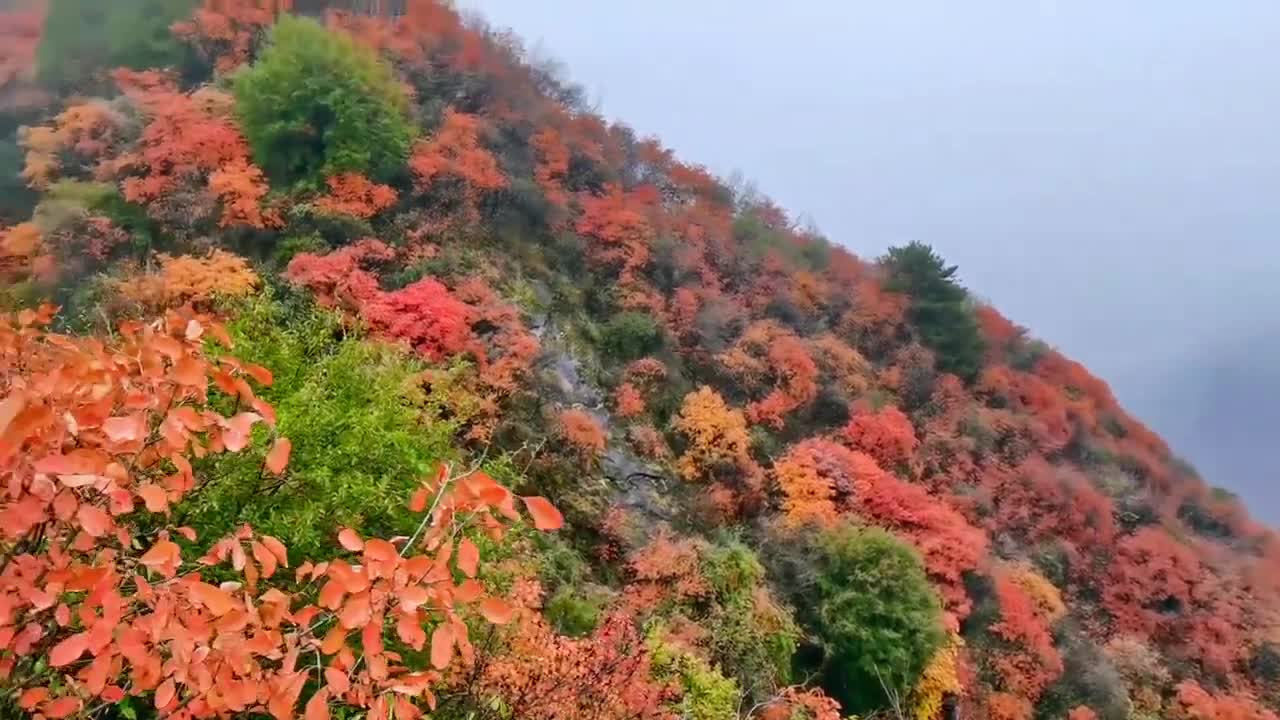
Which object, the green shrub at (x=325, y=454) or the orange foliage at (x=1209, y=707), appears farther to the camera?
the orange foliage at (x=1209, y=707)

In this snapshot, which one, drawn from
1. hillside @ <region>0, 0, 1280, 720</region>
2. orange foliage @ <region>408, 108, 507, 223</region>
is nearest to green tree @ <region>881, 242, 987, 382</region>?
hillside @ <region>0, 0, 1280, 720</region>

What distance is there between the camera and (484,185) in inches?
710

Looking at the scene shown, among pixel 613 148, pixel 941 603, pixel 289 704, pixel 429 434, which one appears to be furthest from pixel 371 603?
pixel 613 148

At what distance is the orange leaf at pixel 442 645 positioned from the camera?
174 centimetres

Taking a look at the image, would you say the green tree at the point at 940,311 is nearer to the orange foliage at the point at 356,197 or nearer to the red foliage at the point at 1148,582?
the red foliage at the point at 1148,582

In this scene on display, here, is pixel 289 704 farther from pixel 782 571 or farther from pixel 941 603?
pixel 941 603

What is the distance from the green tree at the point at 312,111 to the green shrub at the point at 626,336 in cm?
565

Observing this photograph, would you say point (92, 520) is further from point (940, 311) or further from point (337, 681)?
point (940, 311)

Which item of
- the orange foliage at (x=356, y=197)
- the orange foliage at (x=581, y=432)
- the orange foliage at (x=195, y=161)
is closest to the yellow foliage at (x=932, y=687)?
the orange foliage at (x=581, y=432)

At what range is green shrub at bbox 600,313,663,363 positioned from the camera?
60.6ft

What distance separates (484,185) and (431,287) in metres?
4.79

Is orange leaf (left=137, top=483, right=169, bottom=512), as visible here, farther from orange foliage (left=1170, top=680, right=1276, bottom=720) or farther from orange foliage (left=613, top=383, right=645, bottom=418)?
orange foliage (left=1170, top=680, right=1276, bottom=720)

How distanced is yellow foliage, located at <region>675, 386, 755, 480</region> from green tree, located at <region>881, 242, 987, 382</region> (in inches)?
423

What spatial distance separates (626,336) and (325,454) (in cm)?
1162
